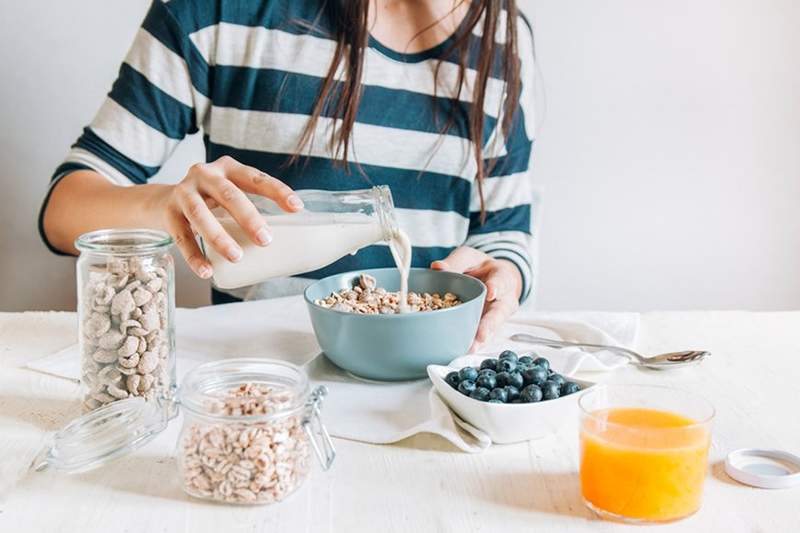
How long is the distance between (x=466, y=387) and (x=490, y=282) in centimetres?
32

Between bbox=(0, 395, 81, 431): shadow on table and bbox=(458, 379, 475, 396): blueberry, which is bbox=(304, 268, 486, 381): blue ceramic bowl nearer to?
bbox=(458, 379, 475, 396): blueberry

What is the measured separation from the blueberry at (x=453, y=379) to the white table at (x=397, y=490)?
6 cm

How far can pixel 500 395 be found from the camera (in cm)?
87

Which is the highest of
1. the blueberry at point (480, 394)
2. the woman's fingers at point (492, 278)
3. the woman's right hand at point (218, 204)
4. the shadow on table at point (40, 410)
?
the woman's right hand at point (218, 204)

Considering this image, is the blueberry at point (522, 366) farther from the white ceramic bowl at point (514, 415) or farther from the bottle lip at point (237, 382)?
the bottle lip at point (237, 382)

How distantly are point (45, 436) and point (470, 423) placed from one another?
0.42 meters

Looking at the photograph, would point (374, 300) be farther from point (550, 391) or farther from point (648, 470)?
point (648, 470)

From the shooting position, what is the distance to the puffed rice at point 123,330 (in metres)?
0.88

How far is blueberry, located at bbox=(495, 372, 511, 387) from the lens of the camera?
2.92 feet

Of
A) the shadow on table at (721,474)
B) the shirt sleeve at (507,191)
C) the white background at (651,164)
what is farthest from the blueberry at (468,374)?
the white background at (651,164)

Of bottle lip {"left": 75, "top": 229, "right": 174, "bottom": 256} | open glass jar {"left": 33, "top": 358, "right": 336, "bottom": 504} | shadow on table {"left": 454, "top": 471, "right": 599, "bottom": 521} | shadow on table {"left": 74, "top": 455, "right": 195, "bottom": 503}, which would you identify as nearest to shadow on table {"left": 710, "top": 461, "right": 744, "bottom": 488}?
shadow on table {"left": 454, "top": 471, "right": 599, "bottom": 521}

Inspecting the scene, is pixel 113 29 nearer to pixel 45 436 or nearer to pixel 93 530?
pixel 45 436

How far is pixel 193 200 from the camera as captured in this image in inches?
37.5

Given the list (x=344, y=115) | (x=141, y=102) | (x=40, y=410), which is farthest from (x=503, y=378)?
(x=141, y=102)
